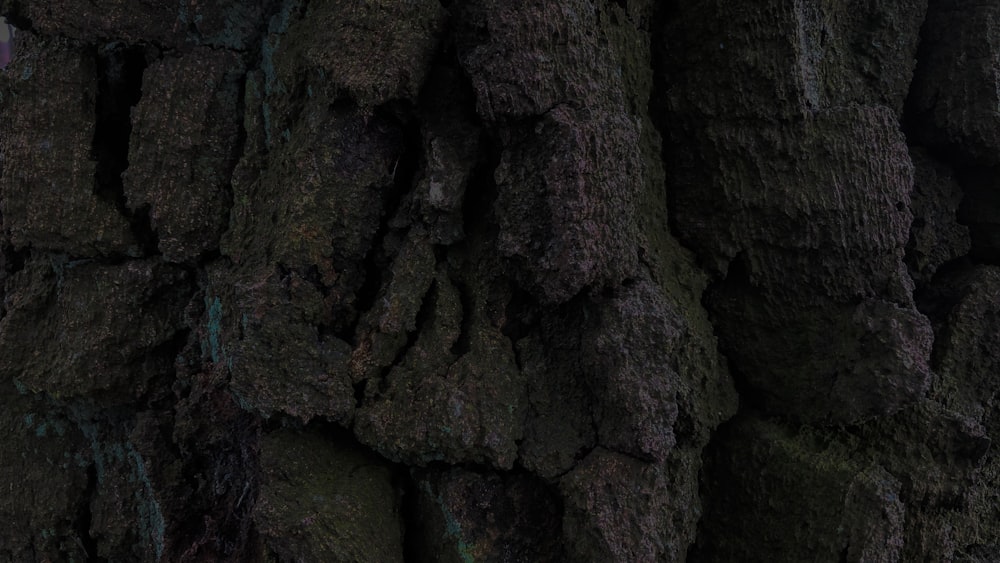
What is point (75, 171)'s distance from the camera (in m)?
1.50

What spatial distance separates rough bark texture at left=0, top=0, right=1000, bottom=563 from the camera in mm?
1300

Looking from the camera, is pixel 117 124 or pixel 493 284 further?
pixel 117 124

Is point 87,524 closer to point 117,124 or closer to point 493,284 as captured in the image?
point 117,124

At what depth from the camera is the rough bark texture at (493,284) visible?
1300 mm

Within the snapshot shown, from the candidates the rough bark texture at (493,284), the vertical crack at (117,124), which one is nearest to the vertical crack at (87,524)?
the rough bark texture at (493,284)

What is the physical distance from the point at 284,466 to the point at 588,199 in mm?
719

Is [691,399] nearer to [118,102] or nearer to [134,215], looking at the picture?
[134,215]

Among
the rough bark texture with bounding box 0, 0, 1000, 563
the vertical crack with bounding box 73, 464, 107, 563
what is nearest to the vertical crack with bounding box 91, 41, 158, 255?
the rough bark texture with bounding box 0, 0, 1000, 563

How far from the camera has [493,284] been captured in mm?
1381

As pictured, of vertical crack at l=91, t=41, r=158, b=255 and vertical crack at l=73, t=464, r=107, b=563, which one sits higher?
vertical crack at l=91, t=41, r=158, b=255

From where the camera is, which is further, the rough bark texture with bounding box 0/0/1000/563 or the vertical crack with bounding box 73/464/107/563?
the vertical crack with bounding box 73/464/107/563

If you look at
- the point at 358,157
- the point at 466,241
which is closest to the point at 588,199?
the point at 466,241

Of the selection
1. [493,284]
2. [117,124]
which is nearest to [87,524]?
[117,124]

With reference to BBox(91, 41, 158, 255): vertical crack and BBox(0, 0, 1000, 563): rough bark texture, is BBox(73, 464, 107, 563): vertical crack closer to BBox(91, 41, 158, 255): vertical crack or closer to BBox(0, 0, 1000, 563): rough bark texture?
BBox(0, 0, 1000, 563): rough bark texture
